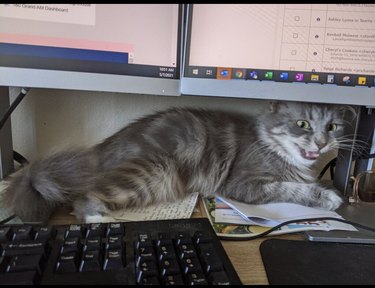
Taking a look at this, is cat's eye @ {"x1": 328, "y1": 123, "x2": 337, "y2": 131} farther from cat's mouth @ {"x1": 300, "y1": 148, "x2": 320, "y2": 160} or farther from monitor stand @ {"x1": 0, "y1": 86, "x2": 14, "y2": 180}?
monitor stand @ {"x1": 0, "y1": 86, "x2": 14, "y2": 180}

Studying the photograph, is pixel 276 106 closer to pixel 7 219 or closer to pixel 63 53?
pixel 63 53

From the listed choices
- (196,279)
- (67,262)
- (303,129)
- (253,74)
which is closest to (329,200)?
(303,129)

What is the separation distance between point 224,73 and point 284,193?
35cm

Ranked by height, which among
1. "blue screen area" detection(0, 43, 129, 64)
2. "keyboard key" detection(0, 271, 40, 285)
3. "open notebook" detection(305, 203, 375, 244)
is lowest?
"open notebook" detection(305, 203, 375, 244)

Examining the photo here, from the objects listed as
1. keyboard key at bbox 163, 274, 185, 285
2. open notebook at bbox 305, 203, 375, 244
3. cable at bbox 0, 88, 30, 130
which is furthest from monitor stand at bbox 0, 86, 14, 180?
open notebook at bbox 305, 203, 375, 244

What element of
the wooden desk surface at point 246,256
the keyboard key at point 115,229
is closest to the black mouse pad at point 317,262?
the wooden desk surface at point 246,256

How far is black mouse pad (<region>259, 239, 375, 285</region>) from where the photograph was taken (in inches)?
17.0

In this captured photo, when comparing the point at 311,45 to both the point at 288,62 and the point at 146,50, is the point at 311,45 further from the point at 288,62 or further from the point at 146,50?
the point at 146,50

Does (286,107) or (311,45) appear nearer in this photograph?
(311,45)

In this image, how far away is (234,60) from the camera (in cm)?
71

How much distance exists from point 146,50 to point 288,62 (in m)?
0.33

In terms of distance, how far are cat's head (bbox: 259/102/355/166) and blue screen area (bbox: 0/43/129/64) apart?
51 centimetres

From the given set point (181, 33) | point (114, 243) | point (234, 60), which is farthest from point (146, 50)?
point (114, 243)

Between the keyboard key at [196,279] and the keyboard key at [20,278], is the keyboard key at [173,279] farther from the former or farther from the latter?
the keyboard key at [20,278]
